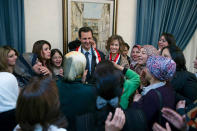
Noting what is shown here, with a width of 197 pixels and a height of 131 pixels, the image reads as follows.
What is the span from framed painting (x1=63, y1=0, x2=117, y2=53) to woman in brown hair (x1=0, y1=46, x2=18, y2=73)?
114 centimetres

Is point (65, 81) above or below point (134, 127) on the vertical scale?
above

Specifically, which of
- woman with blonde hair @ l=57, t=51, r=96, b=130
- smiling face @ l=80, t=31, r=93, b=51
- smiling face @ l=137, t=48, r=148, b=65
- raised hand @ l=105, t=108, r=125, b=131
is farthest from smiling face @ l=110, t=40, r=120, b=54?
raised hand @ l=105, t=108, r=125, b=131

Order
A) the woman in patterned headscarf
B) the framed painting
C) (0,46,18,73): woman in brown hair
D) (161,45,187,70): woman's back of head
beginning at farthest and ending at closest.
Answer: the framed painting → (0,46,18,73): woman in brown hair → (161,45,187,70): woman's back of head → the woman in patterned headscarf

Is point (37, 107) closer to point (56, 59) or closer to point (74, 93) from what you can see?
point (74, 93)

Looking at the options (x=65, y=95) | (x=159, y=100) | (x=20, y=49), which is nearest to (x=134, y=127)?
(x=159, y=100)

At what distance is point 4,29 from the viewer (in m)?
2.66

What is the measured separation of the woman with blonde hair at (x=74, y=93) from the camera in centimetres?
112

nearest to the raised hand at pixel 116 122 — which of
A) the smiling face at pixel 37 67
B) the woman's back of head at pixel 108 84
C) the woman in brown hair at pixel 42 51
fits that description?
the woman's back of head at pixel 108 84

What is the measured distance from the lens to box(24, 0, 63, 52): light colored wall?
2932 millimetres

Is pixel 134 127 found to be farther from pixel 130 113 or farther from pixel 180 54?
pixel 180 54

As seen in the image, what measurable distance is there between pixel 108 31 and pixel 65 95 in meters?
2.37


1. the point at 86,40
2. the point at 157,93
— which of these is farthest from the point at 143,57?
the point at 157,93

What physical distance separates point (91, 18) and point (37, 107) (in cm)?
268

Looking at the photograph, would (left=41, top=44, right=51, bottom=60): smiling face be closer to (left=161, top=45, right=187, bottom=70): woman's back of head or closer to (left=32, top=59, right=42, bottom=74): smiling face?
(left=32, top=59, right=42, bottom=74): smiling face
